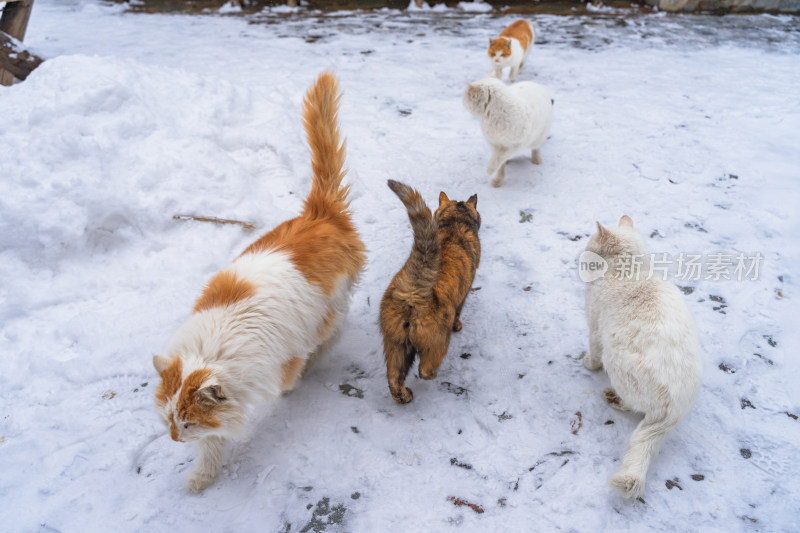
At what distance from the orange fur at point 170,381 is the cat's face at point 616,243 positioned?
2.29 metres

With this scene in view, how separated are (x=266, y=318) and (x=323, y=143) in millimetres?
1117

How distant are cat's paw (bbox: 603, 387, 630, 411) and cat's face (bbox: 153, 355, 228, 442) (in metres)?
2.01

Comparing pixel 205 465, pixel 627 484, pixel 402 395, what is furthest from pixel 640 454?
pixel 205 465

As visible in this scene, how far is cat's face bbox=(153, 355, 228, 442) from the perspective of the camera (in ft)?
6.11

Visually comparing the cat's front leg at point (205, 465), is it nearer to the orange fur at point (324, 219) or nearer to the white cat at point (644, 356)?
the orange fur at point (324, 219)

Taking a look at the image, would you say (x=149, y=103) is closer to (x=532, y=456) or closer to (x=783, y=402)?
(x=532, y=456)

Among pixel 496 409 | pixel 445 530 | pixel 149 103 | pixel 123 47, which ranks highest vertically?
pixel 123 47

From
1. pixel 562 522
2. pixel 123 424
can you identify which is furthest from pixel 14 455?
pixel 562 522

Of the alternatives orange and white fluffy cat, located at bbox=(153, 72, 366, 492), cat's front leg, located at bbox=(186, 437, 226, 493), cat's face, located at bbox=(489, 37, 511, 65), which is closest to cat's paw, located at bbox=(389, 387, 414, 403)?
orange and white fluffy cat, located at bbox=(153, 72, 366, 492)

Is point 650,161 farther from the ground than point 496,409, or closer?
farther from the ground

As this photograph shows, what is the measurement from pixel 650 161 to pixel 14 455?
5.54 meters

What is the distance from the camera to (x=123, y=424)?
243 cm

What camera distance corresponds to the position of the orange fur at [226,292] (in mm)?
2168

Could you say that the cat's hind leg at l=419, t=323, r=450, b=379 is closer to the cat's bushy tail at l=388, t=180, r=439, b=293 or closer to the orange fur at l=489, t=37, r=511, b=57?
the cat's bushy tail at l=388, t=180, r=439, b=293
